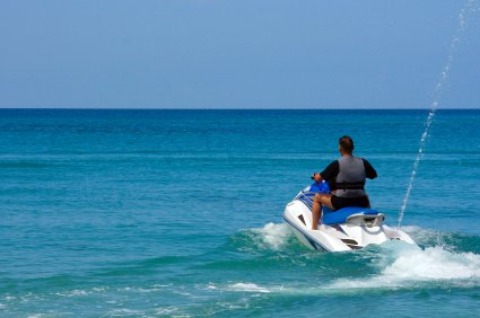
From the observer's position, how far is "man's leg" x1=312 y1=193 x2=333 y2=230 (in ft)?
46.7

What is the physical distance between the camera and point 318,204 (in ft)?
47.3

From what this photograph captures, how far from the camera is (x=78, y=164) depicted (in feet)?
122

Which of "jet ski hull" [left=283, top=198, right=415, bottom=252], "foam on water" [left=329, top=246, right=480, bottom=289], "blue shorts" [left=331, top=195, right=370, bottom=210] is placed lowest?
"foam on water" [left=329, top=246, right=480, bottom=289]

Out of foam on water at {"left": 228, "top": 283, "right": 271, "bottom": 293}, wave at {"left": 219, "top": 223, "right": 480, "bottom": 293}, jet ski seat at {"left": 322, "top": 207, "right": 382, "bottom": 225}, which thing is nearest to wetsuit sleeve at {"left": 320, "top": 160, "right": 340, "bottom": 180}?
jet ski seat at {"left": 322, "top": 207, "right": 382, "bottom": 225}

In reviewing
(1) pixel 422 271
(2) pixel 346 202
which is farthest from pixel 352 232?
(1) pixel 422 271

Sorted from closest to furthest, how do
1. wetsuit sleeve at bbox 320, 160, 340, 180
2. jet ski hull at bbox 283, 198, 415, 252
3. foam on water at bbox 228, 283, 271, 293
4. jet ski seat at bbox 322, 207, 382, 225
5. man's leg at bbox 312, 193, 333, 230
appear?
foam on water at bbox 228, 283, 271, 293
jet ski hull at bbox 283, 198, 415, 252
jet ski seat at bbox 322, 207, 382, 225
wetsuit sleeve at bbox 320, 160, 340, 180
man's leg at bbox 312, 193, 333, 230

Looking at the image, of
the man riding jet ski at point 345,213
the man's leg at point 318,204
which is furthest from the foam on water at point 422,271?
the man's leg at point 318,204

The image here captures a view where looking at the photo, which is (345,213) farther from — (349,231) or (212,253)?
(212,253)

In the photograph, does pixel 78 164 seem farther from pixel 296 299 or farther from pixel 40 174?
pixel 296 299

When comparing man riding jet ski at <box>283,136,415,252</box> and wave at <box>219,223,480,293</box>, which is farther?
man riding jet ski at <box>283,136,415,252</box>

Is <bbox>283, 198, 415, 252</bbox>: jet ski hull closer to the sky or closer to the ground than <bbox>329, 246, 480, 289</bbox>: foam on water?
closer to the sky

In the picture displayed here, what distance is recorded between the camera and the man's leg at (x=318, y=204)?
46.7ft

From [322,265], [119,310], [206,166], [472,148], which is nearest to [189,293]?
[119,310]

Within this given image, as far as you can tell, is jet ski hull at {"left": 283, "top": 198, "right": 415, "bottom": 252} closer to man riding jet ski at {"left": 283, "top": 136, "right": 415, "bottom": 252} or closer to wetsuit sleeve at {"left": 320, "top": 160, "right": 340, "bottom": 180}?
man riding jet ski at {"left": 283, "top": 136, "right": 415, "bottom": 252}
